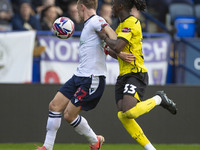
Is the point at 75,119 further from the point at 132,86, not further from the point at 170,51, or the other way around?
the point at 170,51

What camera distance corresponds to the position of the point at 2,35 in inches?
377

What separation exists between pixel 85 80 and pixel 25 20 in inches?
189

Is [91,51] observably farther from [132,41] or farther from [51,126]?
[51,126]

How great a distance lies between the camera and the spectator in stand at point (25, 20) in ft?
36.1

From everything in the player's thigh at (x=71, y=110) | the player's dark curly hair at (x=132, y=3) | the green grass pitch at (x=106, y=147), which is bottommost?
the green grass pitch at (x=106, y=147)

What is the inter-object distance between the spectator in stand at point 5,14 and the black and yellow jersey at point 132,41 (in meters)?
4.67

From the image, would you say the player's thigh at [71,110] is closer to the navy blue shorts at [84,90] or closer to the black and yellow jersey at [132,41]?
the navy blue shorts at [84,90]

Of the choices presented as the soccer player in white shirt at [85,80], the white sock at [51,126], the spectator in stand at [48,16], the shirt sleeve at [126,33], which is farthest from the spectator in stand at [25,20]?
the shirt sleeve at [126,33]

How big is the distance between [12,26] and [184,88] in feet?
13.4

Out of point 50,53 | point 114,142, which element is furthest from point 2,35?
point 114,142

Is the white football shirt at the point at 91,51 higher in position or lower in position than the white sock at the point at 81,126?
higher

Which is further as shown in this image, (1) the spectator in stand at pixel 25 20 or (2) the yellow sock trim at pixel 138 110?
(1) the spectator in stand at pixel 25 20

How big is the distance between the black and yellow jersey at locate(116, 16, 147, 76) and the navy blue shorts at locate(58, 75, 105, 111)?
399 mm

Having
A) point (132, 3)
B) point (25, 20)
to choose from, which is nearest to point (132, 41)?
point (132, 3)
